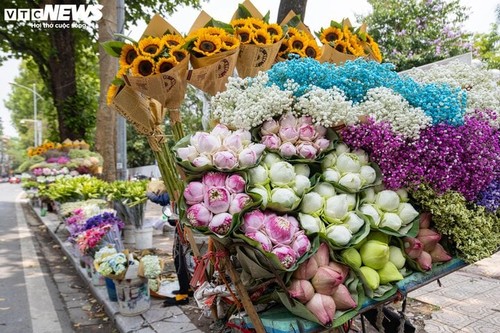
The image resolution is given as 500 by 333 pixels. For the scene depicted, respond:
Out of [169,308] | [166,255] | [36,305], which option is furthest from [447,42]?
[36,305]

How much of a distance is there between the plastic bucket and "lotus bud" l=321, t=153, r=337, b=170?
9.31 ft

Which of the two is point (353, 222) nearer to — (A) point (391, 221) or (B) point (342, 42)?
(A) point (391, 221)

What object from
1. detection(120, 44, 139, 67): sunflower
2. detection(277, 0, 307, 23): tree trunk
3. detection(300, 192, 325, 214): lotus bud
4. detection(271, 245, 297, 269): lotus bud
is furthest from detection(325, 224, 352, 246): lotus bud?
detection(277, 0, 307, 23): tree trunk

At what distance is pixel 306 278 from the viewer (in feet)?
5.45

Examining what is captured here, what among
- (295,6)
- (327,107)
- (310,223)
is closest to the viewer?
(310,223)

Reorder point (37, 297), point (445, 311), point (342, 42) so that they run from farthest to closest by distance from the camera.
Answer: point (37, 297) < point (445, 311) < point (342, 42)

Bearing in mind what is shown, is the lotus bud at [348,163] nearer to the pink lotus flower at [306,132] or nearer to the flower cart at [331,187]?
the flower cart at [331,187]

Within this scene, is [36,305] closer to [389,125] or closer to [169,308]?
[169,308]

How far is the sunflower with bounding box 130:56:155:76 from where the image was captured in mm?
2225

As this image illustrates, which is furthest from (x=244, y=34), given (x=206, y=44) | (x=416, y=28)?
(x=416, y=28)

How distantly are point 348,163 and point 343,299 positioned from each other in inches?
24.3

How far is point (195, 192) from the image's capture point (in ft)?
5.46

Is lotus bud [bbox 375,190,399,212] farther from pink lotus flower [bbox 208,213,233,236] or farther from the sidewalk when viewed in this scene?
the sidewalk

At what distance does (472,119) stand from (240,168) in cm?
125
